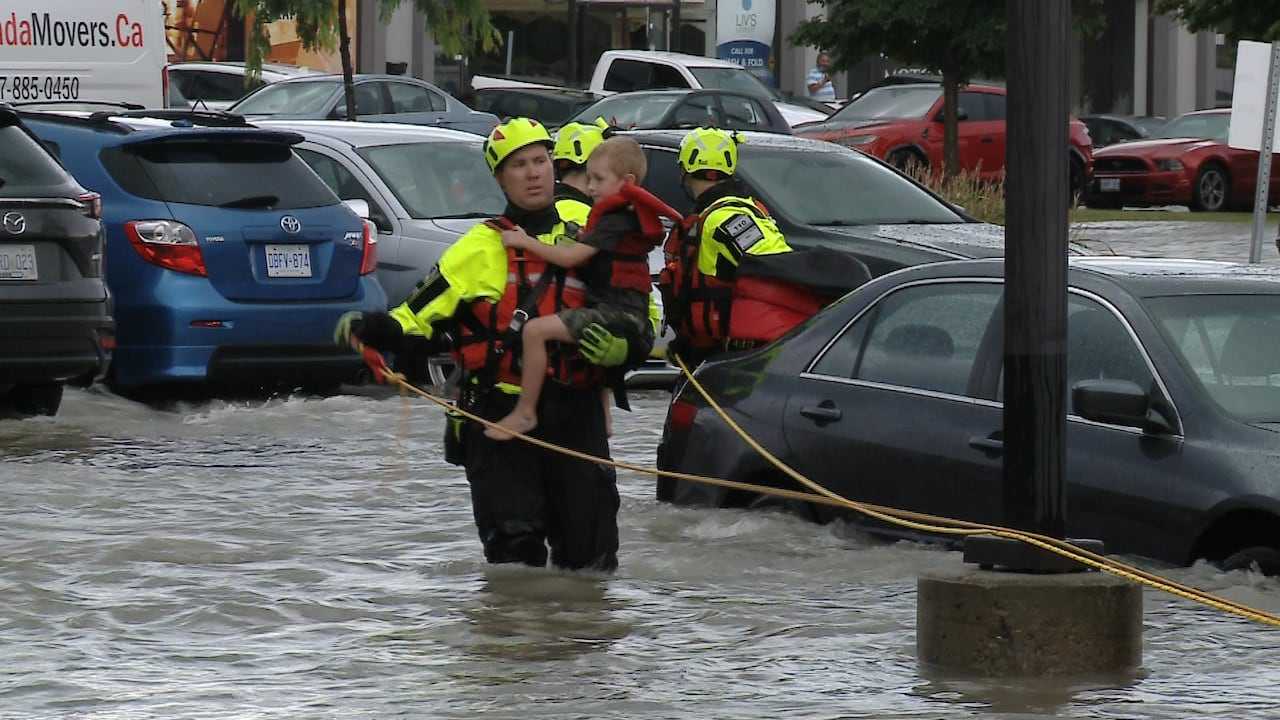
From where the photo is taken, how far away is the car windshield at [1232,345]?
8.13 meters

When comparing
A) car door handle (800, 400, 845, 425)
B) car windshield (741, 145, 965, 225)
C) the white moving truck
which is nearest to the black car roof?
car door handle (800, 400, 845, 425)

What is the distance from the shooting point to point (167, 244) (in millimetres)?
14180

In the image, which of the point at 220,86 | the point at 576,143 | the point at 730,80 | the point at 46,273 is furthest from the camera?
the point at 730,80

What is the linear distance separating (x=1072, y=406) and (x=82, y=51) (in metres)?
17.9

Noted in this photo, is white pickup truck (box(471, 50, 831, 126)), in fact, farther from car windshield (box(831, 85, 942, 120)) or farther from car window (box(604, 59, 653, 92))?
car windshield (box(831, 85, 942, 120))

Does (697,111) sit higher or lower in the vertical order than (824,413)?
higher

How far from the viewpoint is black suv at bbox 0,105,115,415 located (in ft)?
41.5

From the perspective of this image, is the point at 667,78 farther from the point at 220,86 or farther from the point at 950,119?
the point at 950,119

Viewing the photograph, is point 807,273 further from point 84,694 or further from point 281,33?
point 281,33

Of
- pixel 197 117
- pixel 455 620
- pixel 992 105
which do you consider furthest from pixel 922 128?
pixel 455 620

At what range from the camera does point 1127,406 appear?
7.94 metres

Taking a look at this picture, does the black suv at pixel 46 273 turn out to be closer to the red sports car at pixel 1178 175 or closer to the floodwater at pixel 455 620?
the floodwater at pixel 455 620

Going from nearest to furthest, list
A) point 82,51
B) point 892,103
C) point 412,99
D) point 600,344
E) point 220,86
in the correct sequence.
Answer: point 600,344 → point 82,51 → point 412,99 → point 892,103 → point 220,86

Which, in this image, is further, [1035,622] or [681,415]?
[681,415]
